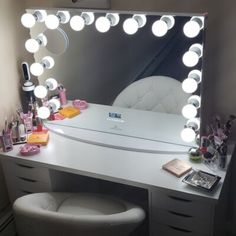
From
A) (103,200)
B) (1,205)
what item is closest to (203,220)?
(103,200)

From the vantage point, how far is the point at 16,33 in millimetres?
1876

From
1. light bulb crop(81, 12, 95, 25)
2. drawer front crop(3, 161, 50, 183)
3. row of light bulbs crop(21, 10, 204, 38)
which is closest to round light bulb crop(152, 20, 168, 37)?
row of light bulbs crop(21, 10, 204, 38)

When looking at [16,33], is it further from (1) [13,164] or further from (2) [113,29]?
(1) [13,164]

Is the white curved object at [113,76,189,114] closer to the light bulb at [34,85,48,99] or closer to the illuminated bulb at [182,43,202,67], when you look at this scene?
the illuminated bulb at [182,43,202,67]

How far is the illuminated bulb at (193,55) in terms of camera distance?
1.53 metres

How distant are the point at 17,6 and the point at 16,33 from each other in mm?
132

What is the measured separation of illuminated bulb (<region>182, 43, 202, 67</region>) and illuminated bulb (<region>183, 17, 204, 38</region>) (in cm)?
6

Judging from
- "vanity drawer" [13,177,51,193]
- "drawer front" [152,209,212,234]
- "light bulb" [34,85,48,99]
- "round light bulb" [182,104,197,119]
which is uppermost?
"light bulb" [34,85,48,99]

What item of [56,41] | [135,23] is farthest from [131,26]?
[56,41]

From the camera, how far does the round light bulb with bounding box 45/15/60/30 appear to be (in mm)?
1751

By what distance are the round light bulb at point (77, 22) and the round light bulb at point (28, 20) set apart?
19 cm

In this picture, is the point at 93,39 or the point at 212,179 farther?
the point at 93,39

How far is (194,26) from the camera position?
1477 millimetres

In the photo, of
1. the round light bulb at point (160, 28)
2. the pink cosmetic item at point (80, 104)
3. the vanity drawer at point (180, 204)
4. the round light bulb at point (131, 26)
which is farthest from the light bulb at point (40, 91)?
the vanity drawer at point (180, 204)
